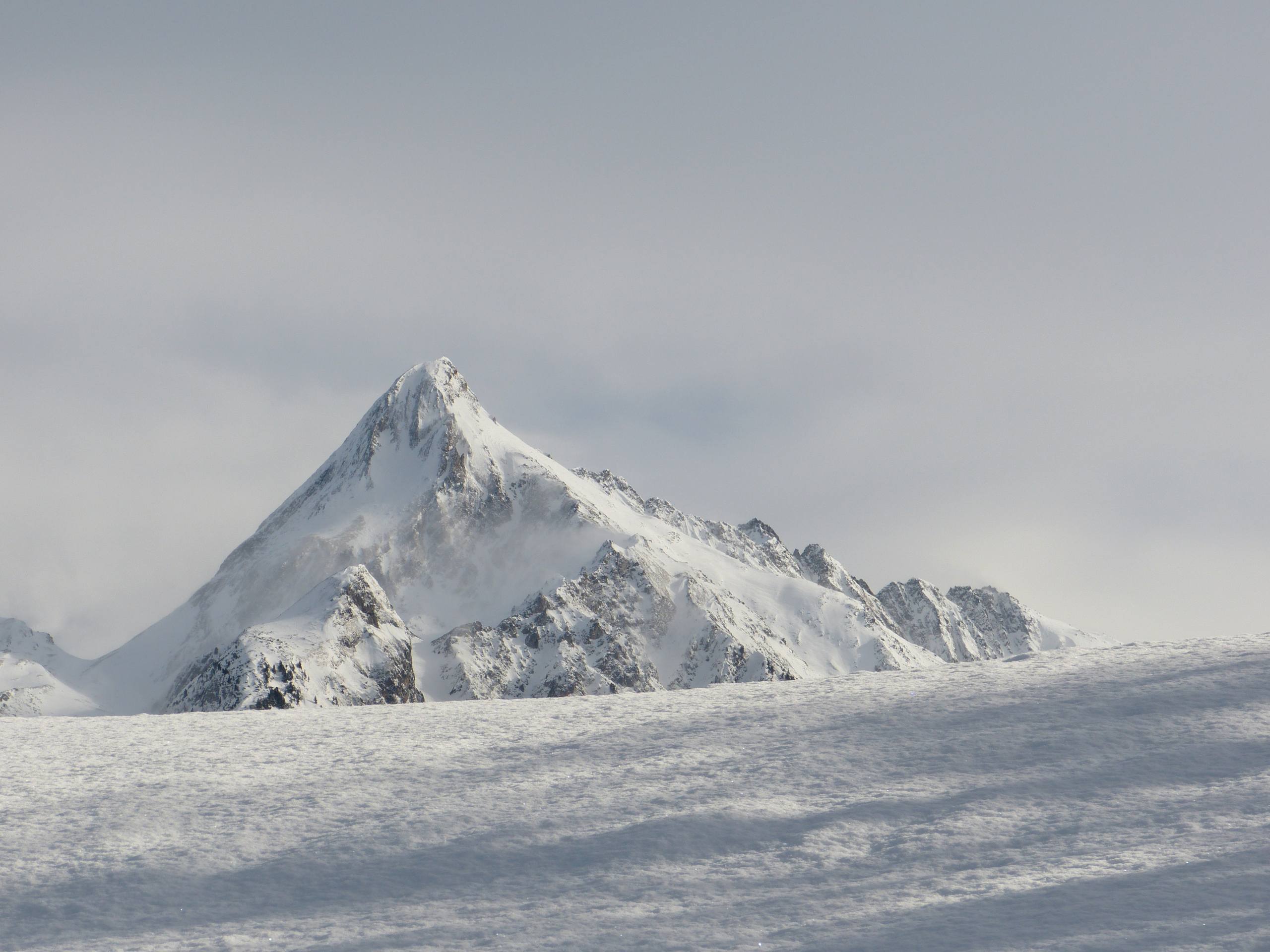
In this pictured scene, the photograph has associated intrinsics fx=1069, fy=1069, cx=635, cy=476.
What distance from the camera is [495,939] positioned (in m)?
8.72

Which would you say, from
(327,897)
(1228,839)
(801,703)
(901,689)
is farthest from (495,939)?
(901,689)

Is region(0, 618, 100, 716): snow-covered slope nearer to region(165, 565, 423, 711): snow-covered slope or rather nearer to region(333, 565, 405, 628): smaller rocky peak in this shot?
region(165, 565, 423, 711): snow-covered slope

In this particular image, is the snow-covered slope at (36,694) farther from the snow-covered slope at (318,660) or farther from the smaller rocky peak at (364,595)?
the smaller rocky peak at (364,595)

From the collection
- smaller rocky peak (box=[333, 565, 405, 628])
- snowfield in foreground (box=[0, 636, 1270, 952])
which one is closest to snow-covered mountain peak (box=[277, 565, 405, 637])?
smaller rocky peak (box=[333, 565, 405, 628])

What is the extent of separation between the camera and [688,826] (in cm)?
1091

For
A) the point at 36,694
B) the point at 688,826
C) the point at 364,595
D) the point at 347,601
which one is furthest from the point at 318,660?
the point at 688,826

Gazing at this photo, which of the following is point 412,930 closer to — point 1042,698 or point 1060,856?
point 1060,856

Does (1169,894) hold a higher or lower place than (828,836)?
lower

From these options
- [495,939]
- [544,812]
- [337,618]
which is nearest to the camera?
[495,939]

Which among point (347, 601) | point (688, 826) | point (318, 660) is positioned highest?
point (347, 601)

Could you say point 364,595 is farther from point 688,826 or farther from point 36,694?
point 688,826

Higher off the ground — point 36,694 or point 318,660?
point 36,694

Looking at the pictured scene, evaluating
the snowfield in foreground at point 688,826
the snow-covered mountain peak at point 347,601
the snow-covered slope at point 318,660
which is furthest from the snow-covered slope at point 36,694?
the snowfield in foreground at point 688,826

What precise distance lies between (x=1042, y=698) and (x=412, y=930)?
9.77 meters
